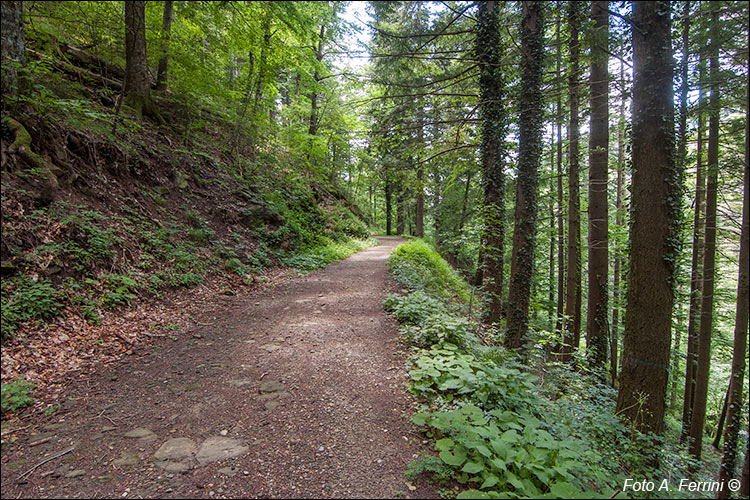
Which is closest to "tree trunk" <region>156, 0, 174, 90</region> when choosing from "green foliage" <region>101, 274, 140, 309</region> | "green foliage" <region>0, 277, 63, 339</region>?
"green foliage" <region>101, 274, 140, 309</region>

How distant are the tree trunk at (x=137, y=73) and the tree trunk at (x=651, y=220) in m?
9.64

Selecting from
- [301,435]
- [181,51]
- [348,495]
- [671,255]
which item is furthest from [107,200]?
[671,255]

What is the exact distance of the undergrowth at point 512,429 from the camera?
2.24 meters

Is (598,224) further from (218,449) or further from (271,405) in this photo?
(218,449)

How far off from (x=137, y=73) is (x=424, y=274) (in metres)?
9.50

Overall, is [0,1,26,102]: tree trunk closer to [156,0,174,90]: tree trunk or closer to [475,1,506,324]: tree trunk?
[156,0,174,90]: tree trunk

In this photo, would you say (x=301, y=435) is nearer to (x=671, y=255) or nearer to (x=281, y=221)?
(x=671, y=255)

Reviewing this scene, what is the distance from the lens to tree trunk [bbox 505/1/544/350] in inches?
211

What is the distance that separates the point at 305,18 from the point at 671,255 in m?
5.78

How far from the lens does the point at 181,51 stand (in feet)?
27.1

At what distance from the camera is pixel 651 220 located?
375cm

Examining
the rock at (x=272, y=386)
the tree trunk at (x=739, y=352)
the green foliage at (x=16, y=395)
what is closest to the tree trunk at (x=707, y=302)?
the tree trunk at (x=739, y=352)

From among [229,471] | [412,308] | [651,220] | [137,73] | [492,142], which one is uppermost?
[137,73]

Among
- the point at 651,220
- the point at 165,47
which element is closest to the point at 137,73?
the point at 165,47
